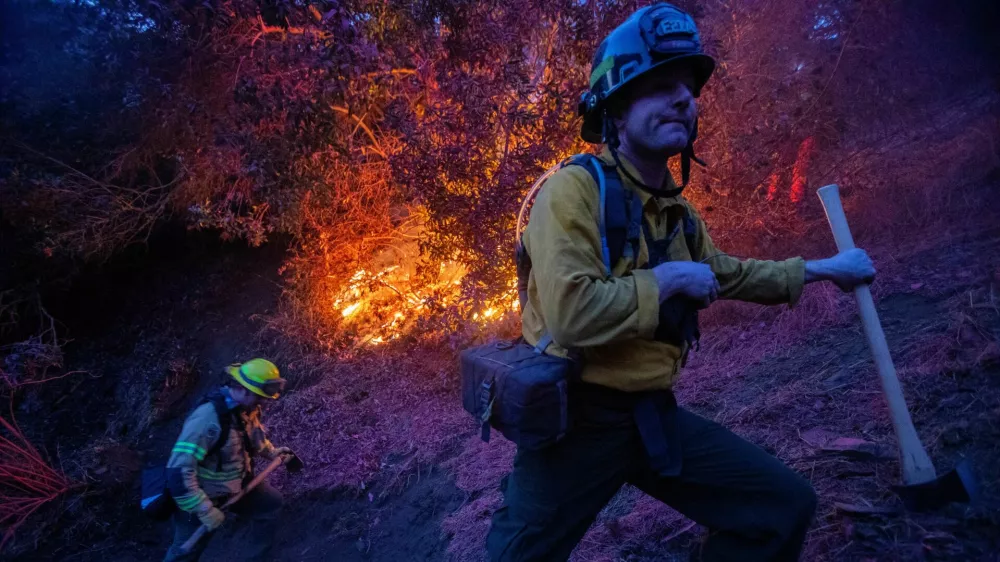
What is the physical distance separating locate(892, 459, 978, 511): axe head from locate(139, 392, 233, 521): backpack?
4485mm

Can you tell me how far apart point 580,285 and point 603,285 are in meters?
0.08

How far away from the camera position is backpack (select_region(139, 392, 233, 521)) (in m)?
4.18

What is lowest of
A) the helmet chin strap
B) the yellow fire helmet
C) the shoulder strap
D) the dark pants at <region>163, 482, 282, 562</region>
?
the dark pants at <region>163, 482, 282, 562</region>

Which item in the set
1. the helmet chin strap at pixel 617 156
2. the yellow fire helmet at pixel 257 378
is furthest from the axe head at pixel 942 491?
the yellow fire helmet at pixel 257 378

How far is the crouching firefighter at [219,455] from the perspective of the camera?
13.6 ft

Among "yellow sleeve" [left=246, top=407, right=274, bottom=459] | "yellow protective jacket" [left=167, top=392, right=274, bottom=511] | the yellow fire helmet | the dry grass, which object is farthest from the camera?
the dry grass

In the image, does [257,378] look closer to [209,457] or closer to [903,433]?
[209,457]

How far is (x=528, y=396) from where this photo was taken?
1.74m

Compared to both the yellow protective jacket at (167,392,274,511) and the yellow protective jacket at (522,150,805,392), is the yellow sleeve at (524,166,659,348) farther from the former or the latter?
the yellow protective jacket at (167,392,274,511)

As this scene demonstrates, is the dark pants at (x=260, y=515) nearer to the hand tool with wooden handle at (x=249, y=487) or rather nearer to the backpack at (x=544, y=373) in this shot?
the hand tool with wooden handle at (x=249, y=487)

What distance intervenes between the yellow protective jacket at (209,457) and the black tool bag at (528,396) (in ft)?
10.9

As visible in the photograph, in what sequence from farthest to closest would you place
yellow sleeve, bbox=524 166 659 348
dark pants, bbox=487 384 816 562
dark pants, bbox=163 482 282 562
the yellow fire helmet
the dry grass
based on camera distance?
the dry grass → dark pants, bbox=163 482 282 562 → the yellow fire helmet → dark pants, bbox=487 384 816 562 → yellow sleeve, bbox=524 166 659 348

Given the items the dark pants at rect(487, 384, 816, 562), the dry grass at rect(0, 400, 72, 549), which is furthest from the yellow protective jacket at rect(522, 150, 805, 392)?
the dry grass at rect(0, 400, 72, 549)

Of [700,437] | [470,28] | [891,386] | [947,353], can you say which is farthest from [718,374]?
[470,28]
